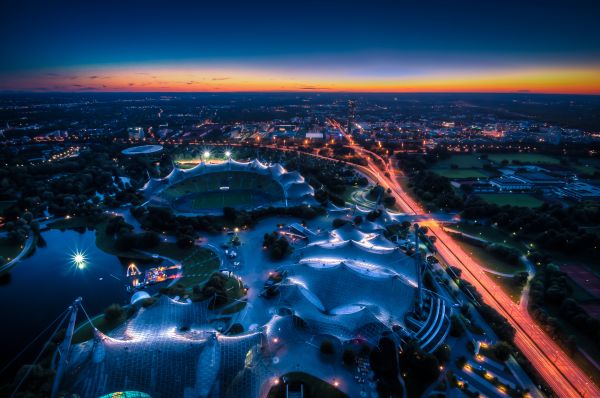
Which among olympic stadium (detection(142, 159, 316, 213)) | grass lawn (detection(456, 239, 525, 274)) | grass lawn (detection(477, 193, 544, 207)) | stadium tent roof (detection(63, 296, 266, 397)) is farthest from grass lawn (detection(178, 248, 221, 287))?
grass lawn (detection(477, 193, 544, 207))

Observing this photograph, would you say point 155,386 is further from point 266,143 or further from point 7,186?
point 266,143

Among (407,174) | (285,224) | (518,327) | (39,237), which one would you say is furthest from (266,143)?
(518,327)

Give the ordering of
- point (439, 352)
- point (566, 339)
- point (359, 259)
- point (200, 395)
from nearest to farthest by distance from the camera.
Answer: point (200, 395) → point (439, 352) → point (566, 339) → point (359, 259)

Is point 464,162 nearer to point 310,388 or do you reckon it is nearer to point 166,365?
point 310,388

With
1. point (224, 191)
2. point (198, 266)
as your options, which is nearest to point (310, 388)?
point (198, 266)

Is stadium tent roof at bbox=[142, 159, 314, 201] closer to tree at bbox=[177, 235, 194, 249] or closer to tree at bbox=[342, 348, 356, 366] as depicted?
tree at bbox=[177, 235, 194, 249]

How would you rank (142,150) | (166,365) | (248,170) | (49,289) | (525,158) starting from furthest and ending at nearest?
(142,150)
(525,158)
(248,170)
(49,289)
(166,365)

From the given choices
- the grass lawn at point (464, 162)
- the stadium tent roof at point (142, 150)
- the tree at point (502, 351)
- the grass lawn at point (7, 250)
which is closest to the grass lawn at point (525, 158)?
the grass lawn at point (464, 162)
